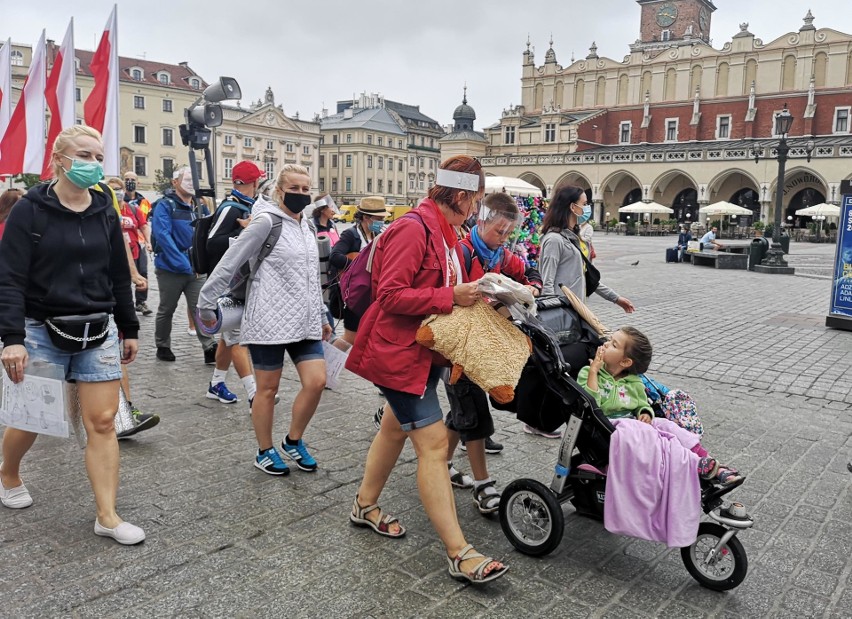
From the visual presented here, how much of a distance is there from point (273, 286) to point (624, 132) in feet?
235

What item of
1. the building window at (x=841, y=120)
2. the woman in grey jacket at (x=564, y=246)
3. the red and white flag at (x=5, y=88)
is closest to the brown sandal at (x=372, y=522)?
the woman in grey jacket at (x=564, y=246)

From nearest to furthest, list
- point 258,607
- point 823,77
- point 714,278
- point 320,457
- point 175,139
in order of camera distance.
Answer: point 258,607, point 320,457, point 714,278, point 823,77, point 175,139

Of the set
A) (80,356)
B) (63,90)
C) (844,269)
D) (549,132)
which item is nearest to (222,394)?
(80,356)

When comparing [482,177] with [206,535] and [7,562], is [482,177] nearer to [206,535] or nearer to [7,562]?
[206,535]

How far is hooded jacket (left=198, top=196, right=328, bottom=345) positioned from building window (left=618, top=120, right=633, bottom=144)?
7111cm

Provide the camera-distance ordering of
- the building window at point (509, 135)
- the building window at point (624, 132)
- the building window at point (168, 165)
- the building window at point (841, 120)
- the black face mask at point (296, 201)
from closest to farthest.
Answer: the black face mask at point (296, 201) → the building window at point (841, 120) → the building window at point (624, 132) → the building window at point (509, 135) → the building window at point (168, 165)

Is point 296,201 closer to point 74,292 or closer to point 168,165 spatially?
point 74,292

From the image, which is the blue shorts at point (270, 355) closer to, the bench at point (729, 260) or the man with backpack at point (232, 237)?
the man with backpack at point (232, 237)

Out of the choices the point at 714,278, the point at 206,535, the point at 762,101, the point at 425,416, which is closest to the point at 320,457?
the point at 206,535

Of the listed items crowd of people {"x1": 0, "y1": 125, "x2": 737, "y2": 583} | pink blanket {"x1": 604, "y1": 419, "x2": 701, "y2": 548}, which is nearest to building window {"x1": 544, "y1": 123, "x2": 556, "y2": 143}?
crowd of people {"x1": 0, "y1": 125, "x2": 737, "y2": 583}

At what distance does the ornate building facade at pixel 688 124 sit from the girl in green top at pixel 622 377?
171 ft

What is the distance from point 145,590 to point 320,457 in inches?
73.5

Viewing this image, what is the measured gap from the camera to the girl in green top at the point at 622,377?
3613mm

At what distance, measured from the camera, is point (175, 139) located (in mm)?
80875
